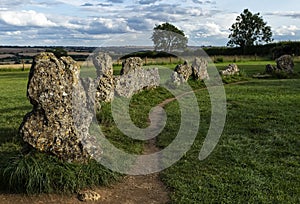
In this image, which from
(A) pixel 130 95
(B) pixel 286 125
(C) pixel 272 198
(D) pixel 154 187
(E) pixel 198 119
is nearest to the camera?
(C) pixel 272 198

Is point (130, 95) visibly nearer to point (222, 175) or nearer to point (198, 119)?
point (198, 119)

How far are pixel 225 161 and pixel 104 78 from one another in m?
8.14

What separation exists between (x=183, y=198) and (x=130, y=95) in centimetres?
1106

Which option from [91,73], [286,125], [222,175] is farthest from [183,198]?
[91,73]

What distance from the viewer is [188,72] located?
24469mm

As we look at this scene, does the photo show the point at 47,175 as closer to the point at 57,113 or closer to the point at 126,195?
the point at 57,113

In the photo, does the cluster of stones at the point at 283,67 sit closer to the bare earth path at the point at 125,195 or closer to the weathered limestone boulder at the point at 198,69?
the weathered limestone boulder at the point at 198,69

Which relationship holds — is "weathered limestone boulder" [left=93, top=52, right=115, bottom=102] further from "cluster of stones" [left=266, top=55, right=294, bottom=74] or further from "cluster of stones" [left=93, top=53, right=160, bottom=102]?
"cluster of stones" [left=266, top=55, right=294, bottom=74]

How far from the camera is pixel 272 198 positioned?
22.5ft

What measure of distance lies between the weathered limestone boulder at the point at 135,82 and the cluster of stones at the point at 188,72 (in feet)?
5.37

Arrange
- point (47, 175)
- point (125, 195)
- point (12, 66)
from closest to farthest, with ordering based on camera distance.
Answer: point (47, 175), point (125, 195), point (12, 66)

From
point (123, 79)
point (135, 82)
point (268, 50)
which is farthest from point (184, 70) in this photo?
point (268, 50)

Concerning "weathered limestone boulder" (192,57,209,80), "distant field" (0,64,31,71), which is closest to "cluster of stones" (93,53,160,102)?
A: "weathered limestone boulder" (192,57,209,80)

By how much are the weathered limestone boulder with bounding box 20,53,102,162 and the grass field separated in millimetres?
324
